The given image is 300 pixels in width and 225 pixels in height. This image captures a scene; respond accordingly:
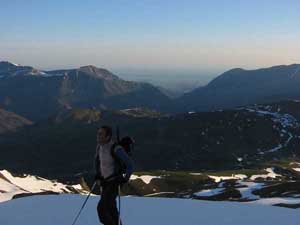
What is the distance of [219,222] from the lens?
77.3ft

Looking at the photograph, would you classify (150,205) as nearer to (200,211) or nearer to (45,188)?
(200,211)

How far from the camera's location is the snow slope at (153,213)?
23547 millimetres

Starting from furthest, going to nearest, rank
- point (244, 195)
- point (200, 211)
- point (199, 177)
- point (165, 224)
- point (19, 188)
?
point (199, 177) < point (19, 188) < point (244, 195) < point (200, 211) < point (165, 224)

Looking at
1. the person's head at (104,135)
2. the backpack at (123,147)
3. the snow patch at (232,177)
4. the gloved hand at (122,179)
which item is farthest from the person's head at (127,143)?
the snow patch at (232,177)

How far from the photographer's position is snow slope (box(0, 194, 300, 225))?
23547 millimetres

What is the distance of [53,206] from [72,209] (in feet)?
4.39

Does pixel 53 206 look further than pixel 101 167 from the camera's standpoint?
Yes

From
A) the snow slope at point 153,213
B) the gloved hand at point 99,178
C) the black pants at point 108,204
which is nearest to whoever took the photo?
the black pants at point 108,204

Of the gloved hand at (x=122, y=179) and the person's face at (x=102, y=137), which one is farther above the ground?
the person's face at (x=102, y=137)

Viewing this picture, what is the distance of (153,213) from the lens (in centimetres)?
2547

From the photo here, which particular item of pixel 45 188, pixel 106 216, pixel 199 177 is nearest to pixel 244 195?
pixel 45 188

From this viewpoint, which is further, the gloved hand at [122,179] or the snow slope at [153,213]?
the snow slope at [153,213]

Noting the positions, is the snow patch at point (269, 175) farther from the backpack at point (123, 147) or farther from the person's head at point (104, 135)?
the person's head at point (104, 135)

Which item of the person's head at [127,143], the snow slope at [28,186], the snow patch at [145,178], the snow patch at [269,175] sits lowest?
the snow patch at [269,175]
